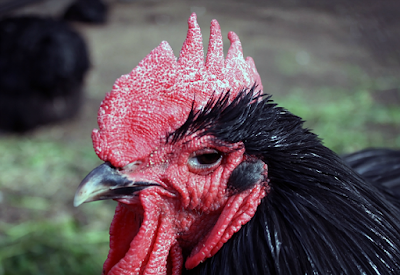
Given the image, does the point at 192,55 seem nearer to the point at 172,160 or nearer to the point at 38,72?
the point at 172,160

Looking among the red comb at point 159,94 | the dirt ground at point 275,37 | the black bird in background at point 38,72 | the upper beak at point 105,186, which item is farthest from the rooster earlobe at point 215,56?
the black bird in background at point 38,72

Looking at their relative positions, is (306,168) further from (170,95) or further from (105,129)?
(105,129)

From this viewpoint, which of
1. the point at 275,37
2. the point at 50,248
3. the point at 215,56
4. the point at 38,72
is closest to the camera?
the point at 215,56

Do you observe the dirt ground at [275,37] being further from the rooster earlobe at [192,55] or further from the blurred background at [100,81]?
the rooster earlobe at [192,55]

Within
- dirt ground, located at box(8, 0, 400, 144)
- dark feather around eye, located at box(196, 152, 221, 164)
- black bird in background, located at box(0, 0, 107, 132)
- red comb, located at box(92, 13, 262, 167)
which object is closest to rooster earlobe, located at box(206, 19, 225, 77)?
red comb, located at box(92, 13, 262, 167)

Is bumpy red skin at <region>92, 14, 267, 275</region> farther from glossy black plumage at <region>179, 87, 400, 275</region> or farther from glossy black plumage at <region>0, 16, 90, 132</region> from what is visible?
glossy black plumage at <region>0, 16, 90, 132</region>

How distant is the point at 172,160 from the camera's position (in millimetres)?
1528

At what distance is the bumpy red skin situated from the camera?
4.90 ft

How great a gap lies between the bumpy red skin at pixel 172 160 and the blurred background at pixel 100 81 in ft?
6.82

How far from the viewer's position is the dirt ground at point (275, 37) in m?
6.70

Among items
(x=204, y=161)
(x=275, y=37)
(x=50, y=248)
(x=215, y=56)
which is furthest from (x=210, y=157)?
(x=275, y=37)

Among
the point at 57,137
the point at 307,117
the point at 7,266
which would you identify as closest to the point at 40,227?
the point at 7,266

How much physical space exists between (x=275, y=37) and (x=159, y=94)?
7.08m

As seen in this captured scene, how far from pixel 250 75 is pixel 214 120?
1.12ft
